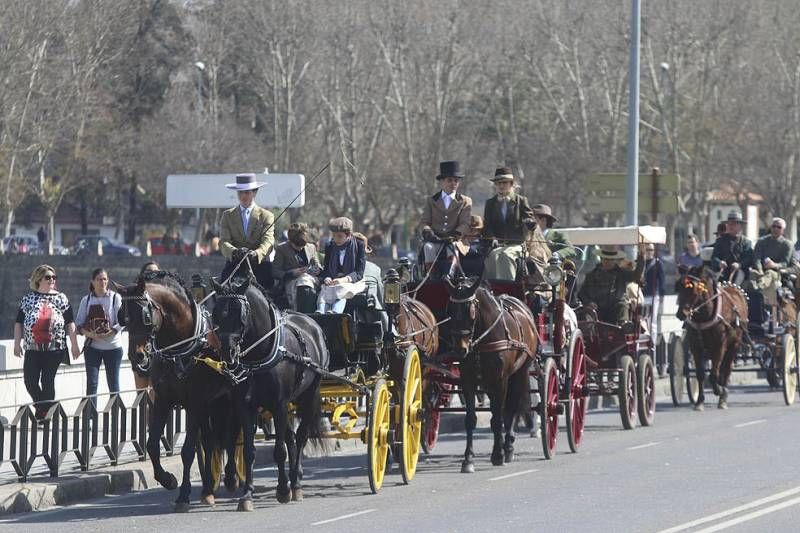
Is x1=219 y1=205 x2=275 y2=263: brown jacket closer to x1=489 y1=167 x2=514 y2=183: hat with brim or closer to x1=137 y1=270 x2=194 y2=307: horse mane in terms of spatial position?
x1=137 y1=270 x2=194 y2=307: horse mane

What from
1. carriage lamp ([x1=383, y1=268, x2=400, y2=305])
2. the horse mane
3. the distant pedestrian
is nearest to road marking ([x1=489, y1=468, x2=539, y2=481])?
Result: carriage lamp ([x1=383, y1=268, x2=400, y2=305])

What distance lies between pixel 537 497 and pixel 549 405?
2953 mm

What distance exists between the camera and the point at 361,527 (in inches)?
491

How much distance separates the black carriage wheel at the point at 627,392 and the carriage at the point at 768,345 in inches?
A: 115

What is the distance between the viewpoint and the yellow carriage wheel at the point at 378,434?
14078mm

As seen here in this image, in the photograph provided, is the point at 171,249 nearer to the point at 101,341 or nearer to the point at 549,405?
the point at 101,341

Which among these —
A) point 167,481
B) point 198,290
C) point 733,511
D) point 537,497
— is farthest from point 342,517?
point 733,511

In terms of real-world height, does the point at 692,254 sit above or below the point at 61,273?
above

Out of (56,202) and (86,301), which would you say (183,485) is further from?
(56,202)

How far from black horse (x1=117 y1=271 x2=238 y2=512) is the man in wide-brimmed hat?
1699mm

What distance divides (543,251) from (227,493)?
4446 millimetres

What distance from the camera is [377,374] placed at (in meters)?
15.1

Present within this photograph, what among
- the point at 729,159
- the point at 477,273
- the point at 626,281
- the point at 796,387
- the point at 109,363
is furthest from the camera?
the point at 729,159

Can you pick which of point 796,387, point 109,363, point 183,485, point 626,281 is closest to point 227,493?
point 183,485
